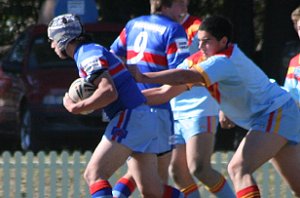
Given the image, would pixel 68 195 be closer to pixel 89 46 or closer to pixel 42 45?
pixel 89 46

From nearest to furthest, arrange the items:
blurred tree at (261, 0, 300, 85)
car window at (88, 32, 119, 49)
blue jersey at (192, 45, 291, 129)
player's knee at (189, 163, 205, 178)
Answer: blue jersey at (192, 45, 291, 129)
player's knee at (189, 163, 205, 178)
car window at (88, 32, 119, 49)
blurred tree at (261, 0, 300, 85)

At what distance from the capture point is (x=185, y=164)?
921 cm

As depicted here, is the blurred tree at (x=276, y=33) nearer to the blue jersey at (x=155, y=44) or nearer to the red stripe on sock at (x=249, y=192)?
the blue jersey at (x=155, y=44)

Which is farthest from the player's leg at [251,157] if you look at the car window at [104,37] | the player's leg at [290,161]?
the car window at [104,37]

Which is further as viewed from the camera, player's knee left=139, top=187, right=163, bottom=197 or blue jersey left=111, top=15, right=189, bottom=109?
blue jersey left=111, top=15, right=189, bottom=109

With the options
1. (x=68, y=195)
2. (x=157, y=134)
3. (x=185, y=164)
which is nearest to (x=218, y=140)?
(x=68, y=195)

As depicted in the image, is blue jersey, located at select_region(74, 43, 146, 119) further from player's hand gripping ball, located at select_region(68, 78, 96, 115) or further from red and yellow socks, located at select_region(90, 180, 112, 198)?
red and yellow socks, located at select_region(90, 180, 112, 198)

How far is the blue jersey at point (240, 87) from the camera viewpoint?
7.67m

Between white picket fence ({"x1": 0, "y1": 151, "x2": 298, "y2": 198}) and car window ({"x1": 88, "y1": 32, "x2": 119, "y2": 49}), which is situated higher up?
white picket fence ({"x1": 0, "y1": 151, "x2": 298, "y2": 198})

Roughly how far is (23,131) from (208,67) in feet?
25.0

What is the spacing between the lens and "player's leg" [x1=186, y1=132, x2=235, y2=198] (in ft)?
29.1

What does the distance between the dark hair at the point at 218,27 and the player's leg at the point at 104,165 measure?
1.00 meters

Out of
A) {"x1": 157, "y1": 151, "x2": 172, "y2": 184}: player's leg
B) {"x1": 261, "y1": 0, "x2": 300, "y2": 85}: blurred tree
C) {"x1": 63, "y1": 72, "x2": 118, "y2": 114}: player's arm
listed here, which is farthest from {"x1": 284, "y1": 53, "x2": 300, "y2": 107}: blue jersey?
{"x1": 261, "y1": 0, "x2": 300, "y2": 85}: blurred tree

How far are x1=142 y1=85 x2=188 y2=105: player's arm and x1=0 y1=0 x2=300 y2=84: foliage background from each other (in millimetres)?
6980
